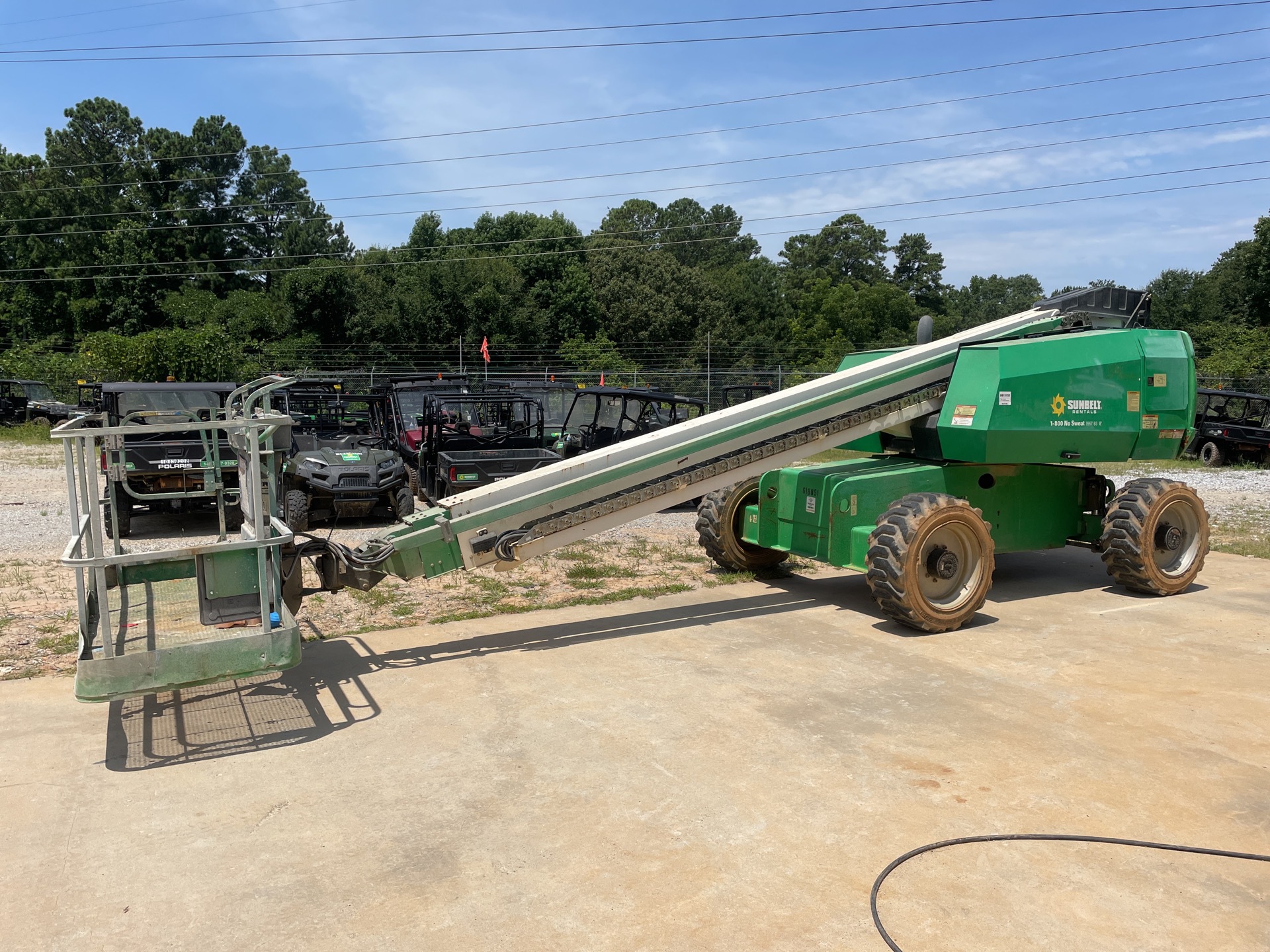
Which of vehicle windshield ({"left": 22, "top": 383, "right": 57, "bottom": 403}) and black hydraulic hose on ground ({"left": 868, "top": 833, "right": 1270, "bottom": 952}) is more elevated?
vehicle windshield ({"left": 22, "top": 383, "right": 57, "bottom": 403})

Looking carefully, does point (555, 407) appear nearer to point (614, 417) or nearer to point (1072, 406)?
point (614, 417)

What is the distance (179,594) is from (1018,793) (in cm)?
593

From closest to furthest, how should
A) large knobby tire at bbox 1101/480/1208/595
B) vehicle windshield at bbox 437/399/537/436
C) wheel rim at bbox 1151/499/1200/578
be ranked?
large knobby tire at bbox 1101/480/1208/595, wheel rim at bbox 1151/499/1200/578, vehicle windshield at bbox 437/399/537/436

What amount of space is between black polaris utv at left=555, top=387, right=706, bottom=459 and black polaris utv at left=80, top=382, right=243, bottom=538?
500 centimetres

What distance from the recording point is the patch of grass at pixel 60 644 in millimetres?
6926

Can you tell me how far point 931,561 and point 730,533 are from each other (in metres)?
2.32

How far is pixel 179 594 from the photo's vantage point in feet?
23.6

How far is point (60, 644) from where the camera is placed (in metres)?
7.05

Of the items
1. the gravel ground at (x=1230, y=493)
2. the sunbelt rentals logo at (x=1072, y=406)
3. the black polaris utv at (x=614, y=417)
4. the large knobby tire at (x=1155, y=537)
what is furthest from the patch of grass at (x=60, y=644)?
the gravel ground at (x=1230, y=493)

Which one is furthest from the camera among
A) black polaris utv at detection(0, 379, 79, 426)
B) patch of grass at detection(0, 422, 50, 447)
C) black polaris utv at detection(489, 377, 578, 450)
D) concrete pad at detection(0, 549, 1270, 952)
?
black polaris utv at detection(0, 379, 79, 426)

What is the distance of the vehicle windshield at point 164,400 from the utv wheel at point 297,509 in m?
2.04

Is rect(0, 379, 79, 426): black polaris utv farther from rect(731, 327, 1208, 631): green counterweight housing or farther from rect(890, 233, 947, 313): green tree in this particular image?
rect(890, 233, 947, 313): green tree

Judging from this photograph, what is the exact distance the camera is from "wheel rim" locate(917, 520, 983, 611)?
7648mm

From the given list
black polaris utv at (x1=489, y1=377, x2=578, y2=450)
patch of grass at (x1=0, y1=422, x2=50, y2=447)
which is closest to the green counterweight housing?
black polaris utv at (x1=489, y1=377, x2=578, y2=450)
